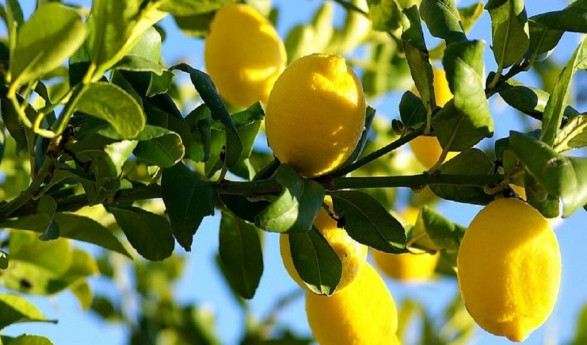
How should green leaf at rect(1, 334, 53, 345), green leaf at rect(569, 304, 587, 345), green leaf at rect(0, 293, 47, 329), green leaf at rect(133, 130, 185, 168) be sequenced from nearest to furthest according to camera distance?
green leaf at rect(133, 130, 185, 168) < green leaf at rect(1, 334, 53, 345) < green leaf at rect(0, 293, 47, 329) < green leaf at rect(569, 304, 587, 345)

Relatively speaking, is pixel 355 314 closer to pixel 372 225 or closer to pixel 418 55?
pixel 372 225

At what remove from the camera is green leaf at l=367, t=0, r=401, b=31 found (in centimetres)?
178

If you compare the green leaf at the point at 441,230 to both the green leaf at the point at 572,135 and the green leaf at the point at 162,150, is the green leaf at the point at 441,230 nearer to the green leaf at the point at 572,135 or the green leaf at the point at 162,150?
the green leaf at the point at 572,135

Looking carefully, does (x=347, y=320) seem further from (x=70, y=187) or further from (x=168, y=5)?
(x=168, y=5)

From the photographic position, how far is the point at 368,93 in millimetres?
2859

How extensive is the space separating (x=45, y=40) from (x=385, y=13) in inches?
32.7

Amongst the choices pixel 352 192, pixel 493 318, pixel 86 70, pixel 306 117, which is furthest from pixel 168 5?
pixel 493 318

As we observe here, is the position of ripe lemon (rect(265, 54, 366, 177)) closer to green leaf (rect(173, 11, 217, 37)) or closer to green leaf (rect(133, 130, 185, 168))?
green leaf (rect(133, 130, 185, 168))

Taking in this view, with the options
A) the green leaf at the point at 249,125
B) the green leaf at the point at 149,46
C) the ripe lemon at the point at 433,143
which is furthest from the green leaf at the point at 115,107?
the ripe lemon at the point at 433,143

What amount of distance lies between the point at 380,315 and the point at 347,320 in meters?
0.06

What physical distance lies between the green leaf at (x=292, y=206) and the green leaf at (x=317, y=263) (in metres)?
0.14

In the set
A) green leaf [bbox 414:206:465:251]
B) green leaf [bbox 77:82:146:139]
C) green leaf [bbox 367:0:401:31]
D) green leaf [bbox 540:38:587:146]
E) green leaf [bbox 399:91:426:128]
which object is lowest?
green leaf [bbox 414:206:465:251]

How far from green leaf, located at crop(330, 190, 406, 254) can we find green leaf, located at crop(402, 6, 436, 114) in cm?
15

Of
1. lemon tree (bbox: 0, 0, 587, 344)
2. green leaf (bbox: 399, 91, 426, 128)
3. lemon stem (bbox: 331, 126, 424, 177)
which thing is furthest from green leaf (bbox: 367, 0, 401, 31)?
lemon stem (bbox: 331, 126, 424, 177)
